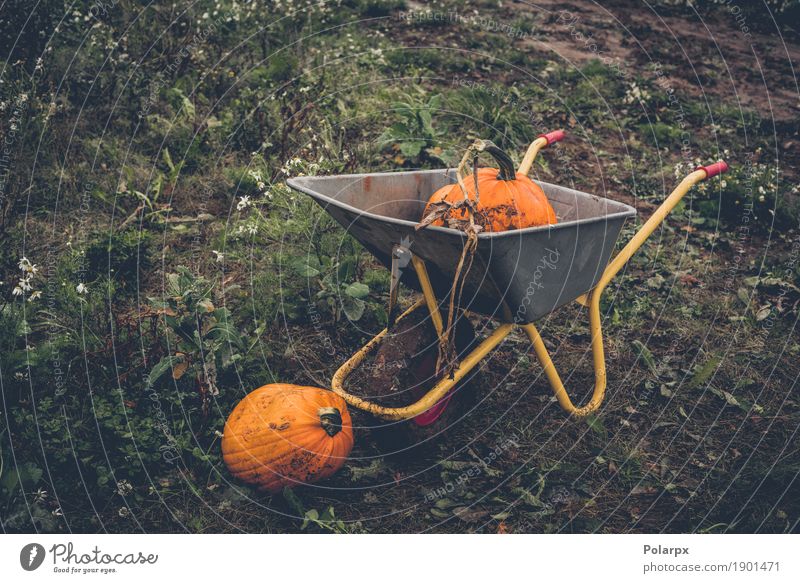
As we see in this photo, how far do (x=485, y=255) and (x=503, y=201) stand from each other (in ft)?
1.02

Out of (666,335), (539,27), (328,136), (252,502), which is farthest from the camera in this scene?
(539,27)

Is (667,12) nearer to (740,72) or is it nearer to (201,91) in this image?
(740,72)

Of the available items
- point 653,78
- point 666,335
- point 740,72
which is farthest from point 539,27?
point 666,335

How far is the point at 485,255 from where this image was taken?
2285mm

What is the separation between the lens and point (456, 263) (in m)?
2.44

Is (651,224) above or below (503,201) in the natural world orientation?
below

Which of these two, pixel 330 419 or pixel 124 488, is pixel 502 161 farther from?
pixel 124 488
